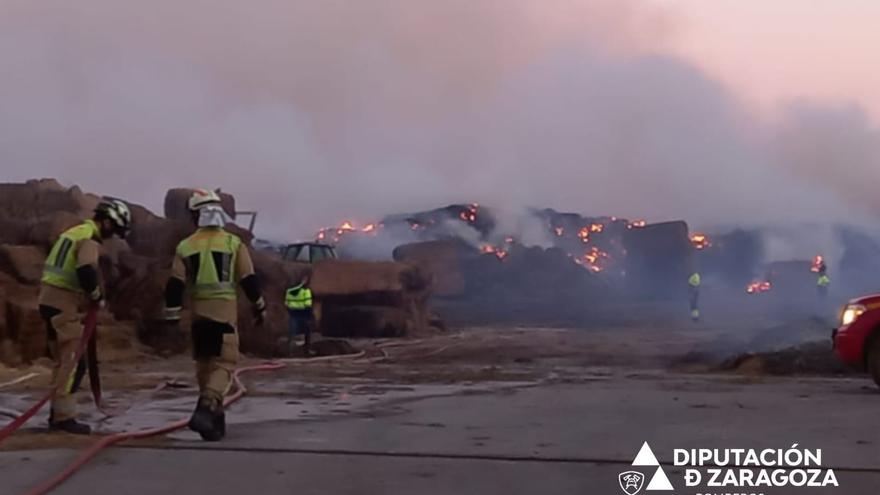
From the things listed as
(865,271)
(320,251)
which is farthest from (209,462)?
(865,271)

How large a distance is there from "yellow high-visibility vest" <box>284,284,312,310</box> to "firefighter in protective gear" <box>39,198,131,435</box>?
13.7 meters

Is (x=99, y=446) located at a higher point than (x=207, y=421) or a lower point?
lower

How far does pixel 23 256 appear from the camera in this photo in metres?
19.6

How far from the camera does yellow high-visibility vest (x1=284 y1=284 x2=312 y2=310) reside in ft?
74.2

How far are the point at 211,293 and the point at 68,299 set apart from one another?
1.22 metres

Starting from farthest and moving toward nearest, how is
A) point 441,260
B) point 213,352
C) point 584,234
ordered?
1. point 584,234
2. point 441,260
3. point 213,352

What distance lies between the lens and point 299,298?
22.6 m

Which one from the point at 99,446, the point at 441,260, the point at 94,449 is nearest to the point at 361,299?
the point at 441,260

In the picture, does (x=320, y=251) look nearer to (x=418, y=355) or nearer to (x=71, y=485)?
(x=418, y=355)

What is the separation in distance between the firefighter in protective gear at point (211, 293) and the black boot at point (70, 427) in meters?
0.86

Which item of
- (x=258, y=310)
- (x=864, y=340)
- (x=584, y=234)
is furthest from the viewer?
(x=584, y=234)

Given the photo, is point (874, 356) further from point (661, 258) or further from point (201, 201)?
point (661, 258)

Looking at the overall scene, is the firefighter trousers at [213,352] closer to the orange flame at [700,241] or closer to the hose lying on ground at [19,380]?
the hose lying on ground at [19,380]

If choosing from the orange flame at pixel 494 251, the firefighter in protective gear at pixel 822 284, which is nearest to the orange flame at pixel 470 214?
the orange flame at pixel 494 251
